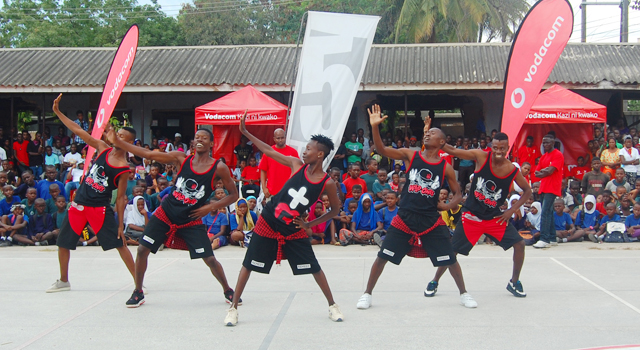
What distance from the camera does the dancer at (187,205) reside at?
550cm

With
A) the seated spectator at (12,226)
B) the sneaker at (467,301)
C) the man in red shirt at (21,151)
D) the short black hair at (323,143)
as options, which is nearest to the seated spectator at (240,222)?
the seated spectator at (12,226)

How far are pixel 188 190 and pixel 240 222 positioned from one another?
497 centimetres

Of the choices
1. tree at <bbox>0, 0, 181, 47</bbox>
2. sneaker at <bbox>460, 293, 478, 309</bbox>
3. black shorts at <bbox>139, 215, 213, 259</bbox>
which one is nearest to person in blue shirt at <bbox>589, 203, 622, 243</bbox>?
sneaker at <bbox>460, 293, 478, 309</bbox>

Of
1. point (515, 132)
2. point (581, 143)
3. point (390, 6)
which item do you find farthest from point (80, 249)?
point (390, 6)

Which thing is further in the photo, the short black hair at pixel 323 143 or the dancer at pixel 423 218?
the dancer at pixel 423 218

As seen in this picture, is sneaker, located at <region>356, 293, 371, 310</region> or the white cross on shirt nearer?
the white cross on shirt

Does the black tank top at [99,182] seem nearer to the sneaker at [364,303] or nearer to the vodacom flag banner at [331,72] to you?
the sneaker at [364,303]

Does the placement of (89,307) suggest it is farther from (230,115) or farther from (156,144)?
(156,144)

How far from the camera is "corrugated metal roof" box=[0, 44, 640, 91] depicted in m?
14.4

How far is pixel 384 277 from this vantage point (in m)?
7.19

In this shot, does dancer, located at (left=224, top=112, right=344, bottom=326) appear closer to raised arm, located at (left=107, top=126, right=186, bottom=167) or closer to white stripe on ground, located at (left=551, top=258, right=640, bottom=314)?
raised arm, located at (left=107, top=126, right=186, bottom=167)

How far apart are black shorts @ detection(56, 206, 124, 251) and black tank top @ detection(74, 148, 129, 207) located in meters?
0.09

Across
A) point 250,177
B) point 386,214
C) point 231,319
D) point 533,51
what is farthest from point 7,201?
point 533,51

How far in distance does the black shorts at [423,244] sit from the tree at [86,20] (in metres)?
29.1
